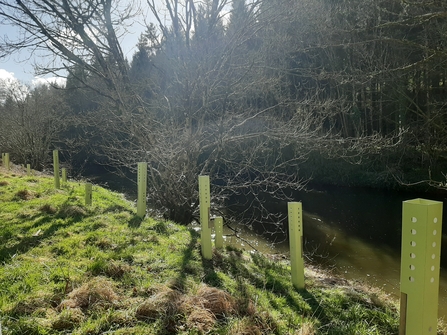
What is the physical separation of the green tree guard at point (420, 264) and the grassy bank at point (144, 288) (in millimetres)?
1103

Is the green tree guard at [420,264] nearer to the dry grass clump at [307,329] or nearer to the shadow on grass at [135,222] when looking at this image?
the dry grass clump at [307,329]

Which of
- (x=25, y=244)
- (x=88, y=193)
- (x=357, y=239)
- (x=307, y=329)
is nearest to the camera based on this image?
(x=307, y=329)

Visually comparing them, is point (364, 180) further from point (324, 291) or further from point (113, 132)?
point (324, 291)

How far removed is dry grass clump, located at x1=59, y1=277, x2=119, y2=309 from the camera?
2725 mm

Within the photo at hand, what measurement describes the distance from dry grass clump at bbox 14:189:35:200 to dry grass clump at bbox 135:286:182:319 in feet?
17.8

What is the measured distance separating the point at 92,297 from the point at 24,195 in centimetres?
539

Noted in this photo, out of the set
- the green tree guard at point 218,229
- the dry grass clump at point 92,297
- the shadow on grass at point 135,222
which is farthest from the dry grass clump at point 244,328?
the shadow on grass at point 135,222

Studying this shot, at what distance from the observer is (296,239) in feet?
13.4

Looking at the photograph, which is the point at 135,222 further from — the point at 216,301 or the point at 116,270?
the point at 216,301

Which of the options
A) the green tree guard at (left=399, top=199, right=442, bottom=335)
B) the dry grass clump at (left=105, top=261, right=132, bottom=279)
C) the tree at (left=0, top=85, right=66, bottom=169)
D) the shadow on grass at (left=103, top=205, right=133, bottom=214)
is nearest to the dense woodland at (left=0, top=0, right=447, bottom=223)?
the shadow on grass at (left=103, top=205, right=133, bottom=214)

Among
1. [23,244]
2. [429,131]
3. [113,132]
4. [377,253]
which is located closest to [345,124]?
[429,131]

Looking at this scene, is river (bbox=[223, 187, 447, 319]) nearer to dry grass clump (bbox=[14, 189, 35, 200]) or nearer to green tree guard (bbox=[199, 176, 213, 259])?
green tree guard (bbox=[199, 176, 213, 259])

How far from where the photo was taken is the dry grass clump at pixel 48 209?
5.96 metres

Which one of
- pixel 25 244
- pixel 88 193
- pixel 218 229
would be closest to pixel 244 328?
pixel 218 229
